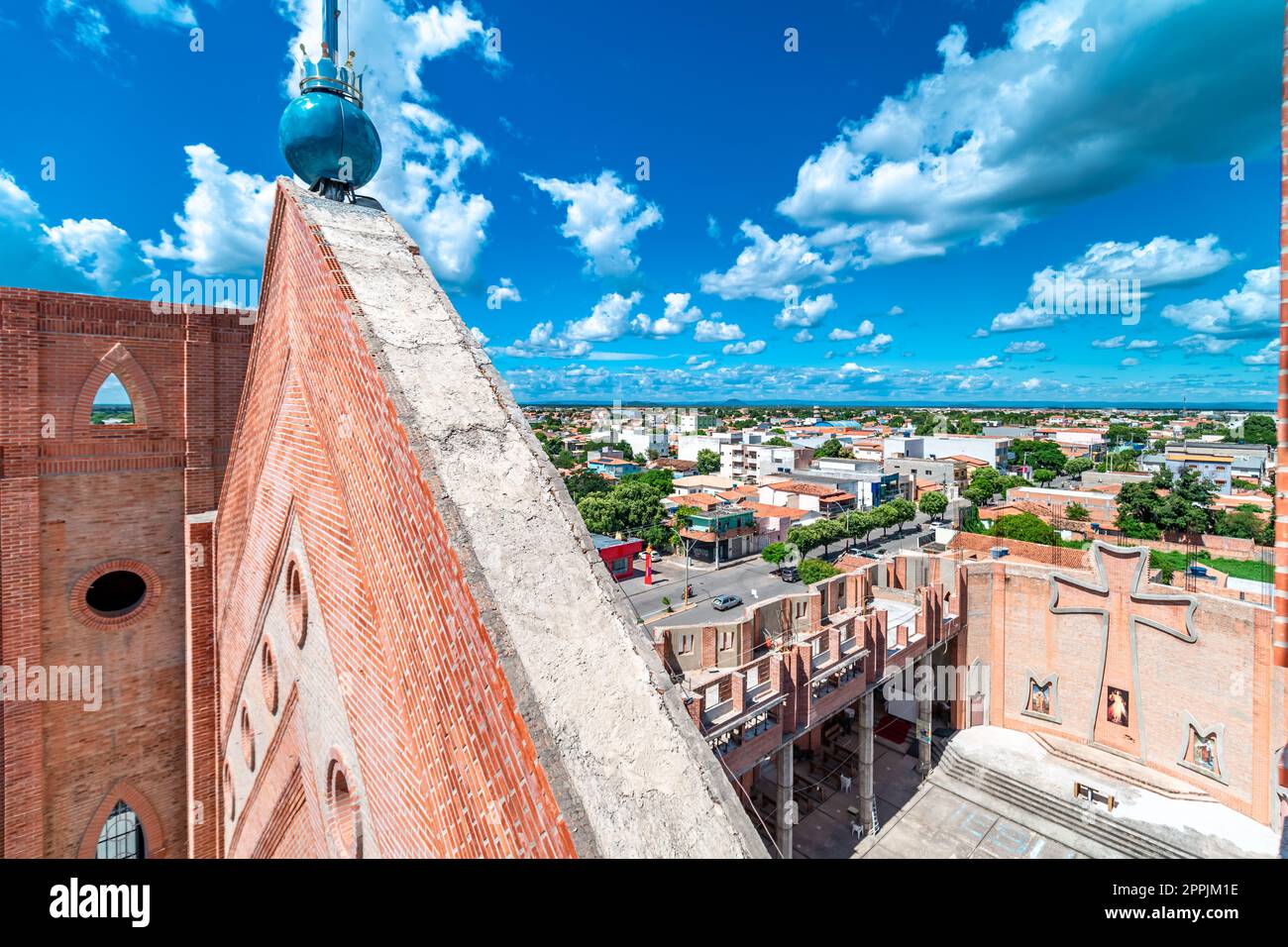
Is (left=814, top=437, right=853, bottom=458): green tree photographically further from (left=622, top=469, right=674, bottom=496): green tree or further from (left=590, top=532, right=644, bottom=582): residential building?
(left=590, top=532, right=644, bottom=582): residential building

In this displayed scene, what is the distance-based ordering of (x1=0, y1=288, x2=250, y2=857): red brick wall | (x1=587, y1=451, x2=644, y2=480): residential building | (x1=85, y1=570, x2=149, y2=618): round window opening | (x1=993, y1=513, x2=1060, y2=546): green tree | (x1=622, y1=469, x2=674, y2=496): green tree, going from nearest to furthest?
(x1=0, y1=288, x2=250, y2=857): red brick wall → (x1=85, y1=570, x2=149, y2=618): round window opening → (x1=993, y1=513, x2=1060, y2=546): green tree → (x1=622, y1=469, x2=674, y2=496): green tree → (x1=587, y1=451, x2=644, y2=480): residential building

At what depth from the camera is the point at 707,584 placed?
41281 millimetres

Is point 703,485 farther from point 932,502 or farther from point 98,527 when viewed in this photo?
point 98,527

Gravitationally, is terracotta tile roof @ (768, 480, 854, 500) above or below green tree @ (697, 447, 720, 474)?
below

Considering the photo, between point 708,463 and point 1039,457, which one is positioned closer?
point 708,463

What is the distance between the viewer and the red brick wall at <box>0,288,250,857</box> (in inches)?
333

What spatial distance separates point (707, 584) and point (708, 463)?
156 feet

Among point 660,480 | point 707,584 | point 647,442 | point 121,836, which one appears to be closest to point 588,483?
point 660,480

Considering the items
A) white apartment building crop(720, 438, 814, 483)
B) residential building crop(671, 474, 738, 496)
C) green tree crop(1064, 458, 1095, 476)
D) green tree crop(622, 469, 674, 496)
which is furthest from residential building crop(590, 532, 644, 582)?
green tree crop(1064, 458, 1095, 476)

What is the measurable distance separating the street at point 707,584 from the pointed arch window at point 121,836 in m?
22.7

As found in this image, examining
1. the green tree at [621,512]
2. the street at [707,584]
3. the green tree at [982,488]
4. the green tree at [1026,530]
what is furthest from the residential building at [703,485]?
the green tree at [1026,530]

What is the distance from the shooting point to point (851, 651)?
16.2 metres

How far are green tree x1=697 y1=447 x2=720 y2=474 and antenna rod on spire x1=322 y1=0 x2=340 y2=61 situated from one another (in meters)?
79.5

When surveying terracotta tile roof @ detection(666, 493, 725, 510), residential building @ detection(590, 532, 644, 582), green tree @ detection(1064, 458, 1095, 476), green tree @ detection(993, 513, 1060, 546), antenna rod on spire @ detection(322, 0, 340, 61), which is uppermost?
antenna rod on spire @ detection(322, 0, 340, 61)
